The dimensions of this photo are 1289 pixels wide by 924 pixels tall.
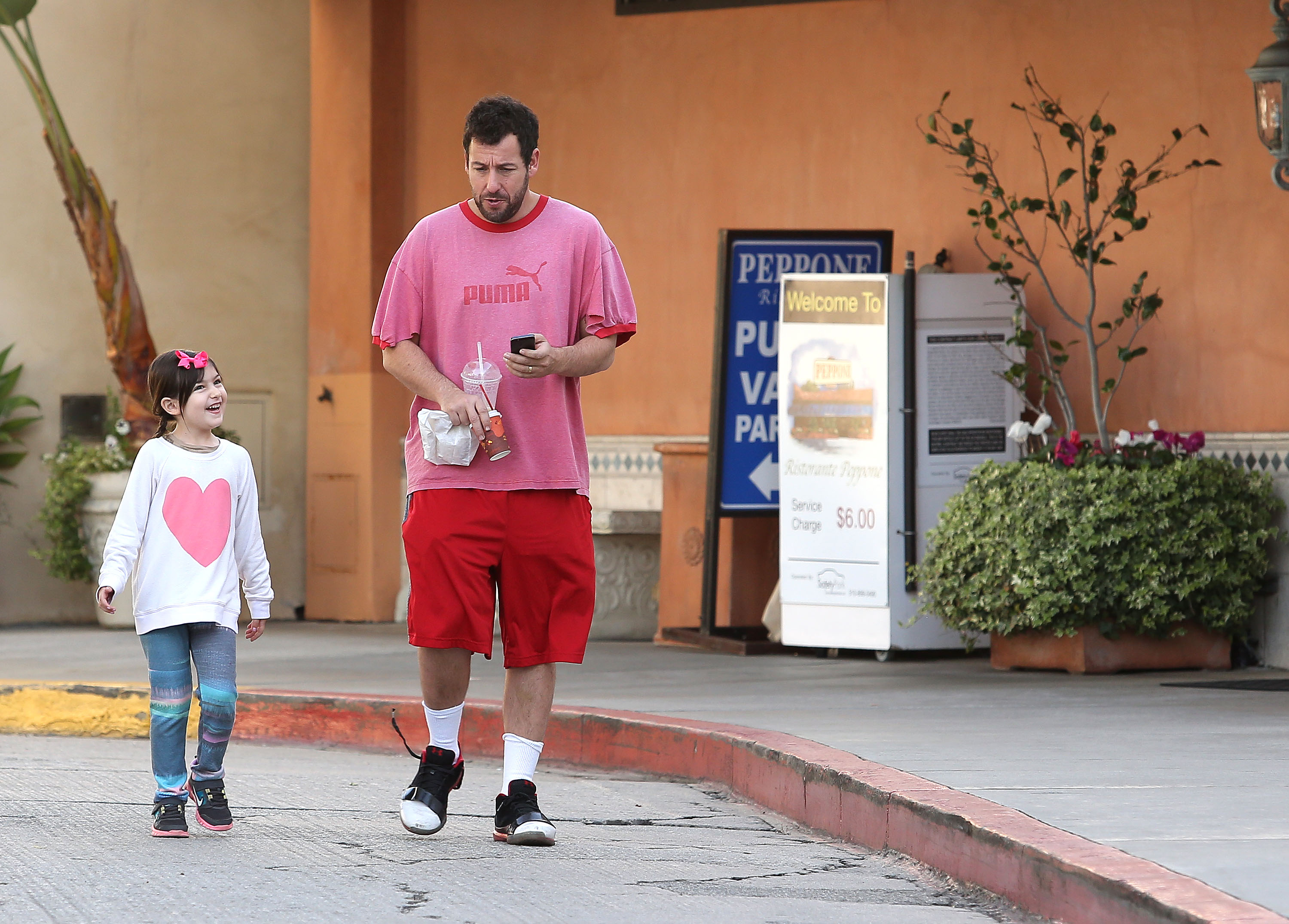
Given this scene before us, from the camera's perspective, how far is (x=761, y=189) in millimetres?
10812

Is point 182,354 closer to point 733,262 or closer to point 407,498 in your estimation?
point 407,498

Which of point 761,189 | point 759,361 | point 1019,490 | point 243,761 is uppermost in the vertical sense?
point 761,189

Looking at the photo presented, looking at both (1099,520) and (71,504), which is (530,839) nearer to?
(1099,520)

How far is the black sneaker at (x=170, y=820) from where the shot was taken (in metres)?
4.91

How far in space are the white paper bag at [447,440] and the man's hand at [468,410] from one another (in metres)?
0.03

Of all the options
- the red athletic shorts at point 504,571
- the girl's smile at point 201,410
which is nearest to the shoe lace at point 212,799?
the red athletic shorts at point 504,571

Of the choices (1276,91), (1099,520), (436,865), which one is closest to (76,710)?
(436,865)

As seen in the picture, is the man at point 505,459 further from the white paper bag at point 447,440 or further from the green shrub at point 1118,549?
the green shrub at point 1118,549

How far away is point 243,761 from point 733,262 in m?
4.12

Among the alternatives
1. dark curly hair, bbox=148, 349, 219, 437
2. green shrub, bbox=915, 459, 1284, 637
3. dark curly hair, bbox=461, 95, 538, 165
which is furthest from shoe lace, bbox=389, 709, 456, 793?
green shrub, bbox=915, 459, 1284, 637

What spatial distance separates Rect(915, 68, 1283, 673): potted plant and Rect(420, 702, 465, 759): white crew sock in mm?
3769

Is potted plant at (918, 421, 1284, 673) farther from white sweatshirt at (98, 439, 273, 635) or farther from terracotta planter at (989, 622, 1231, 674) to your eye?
white sweatshirt at (98, 439, 273, 635)

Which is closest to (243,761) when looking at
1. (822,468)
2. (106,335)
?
(822,468)

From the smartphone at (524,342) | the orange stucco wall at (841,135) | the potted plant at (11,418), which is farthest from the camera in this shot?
the potted plant at (11,418)
